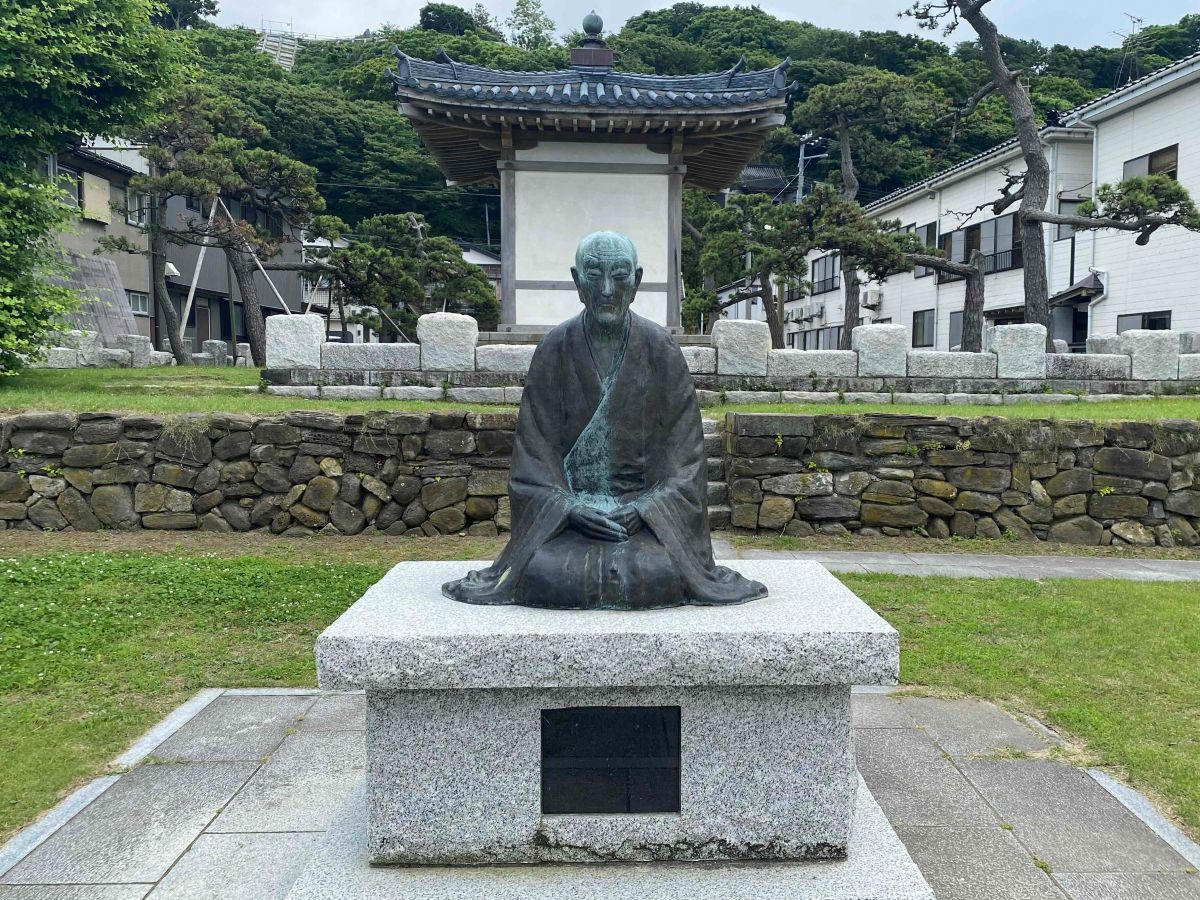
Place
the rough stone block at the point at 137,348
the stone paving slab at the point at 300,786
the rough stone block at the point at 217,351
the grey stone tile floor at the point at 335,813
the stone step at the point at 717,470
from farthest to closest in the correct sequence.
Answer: the rough stone block at the point at 217,351 → the rough stone block at the point at 137,348 → the stone step at the point at 717,470 → the stone paving slab at the point at 300,786 → the grey stone tile floor at the point at 335,813

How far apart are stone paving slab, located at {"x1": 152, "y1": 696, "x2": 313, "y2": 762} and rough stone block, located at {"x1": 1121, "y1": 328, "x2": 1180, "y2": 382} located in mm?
13591

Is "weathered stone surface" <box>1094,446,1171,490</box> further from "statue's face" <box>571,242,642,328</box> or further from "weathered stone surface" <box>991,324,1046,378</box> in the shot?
"statue's face" <box>571,242,642,328</box>

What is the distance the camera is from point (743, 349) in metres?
12.9

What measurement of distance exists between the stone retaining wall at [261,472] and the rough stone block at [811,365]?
534 centimetres

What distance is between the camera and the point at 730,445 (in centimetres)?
933

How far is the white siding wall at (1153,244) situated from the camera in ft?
63.0

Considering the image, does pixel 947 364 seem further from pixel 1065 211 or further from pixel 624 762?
pixel 1065 211

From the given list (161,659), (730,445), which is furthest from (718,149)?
(161,659)

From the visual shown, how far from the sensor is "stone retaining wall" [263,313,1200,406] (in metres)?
12.6

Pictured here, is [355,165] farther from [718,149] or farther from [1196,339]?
[1196,339]

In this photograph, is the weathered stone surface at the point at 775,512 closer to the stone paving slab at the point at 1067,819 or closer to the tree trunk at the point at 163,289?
the stone paving slab at the point at 1067,819

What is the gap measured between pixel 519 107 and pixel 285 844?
12.0 metres

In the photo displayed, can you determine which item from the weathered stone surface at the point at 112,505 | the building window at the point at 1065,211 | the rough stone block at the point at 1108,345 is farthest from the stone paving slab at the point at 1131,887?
the building window at the point at 1065,211

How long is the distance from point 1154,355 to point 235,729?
46.6ft
